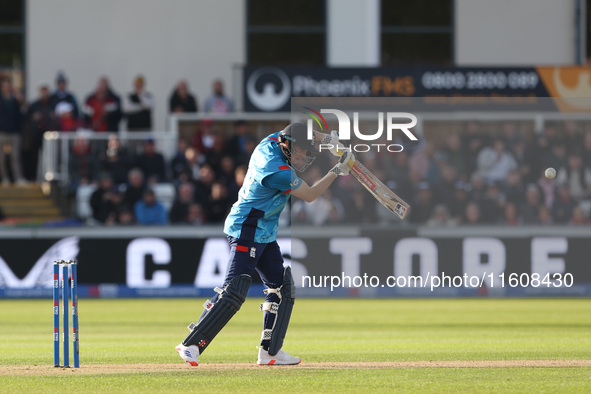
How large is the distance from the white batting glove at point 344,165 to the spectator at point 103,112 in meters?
14.8

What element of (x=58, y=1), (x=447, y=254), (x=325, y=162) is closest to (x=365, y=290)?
(x=447, y=254)

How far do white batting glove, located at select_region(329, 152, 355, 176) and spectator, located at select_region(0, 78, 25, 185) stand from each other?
15.5 m

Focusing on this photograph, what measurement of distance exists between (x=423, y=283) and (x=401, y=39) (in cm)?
1593

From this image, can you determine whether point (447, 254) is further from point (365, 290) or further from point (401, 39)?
point (401, 39)

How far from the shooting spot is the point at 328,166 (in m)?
14.4

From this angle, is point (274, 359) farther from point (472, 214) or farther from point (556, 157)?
point (556, 157)

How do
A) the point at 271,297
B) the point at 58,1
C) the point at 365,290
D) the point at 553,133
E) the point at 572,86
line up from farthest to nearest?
the point at 58,1, the point at 572,86, the point at 365,290, the point at 553,133, the point at 271,297

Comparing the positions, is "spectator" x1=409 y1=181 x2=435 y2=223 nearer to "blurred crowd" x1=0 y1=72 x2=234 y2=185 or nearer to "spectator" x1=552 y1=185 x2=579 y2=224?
"spectator" x1=552 y1=185 x2=579 y2=224

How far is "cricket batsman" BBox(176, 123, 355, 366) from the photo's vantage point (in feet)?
30.5

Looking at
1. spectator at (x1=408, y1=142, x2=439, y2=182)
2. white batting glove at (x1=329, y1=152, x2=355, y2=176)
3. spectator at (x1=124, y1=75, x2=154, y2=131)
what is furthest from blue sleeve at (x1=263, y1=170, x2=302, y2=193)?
spectator at (x1=124, y1=75, x2=154, y2=131)

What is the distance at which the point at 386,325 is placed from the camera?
1480cm

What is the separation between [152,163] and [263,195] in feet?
42.6

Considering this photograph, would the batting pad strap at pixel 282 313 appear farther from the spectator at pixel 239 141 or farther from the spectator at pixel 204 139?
the spectator at pixel 204 139

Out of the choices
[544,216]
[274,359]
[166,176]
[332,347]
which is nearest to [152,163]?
[166,176]
